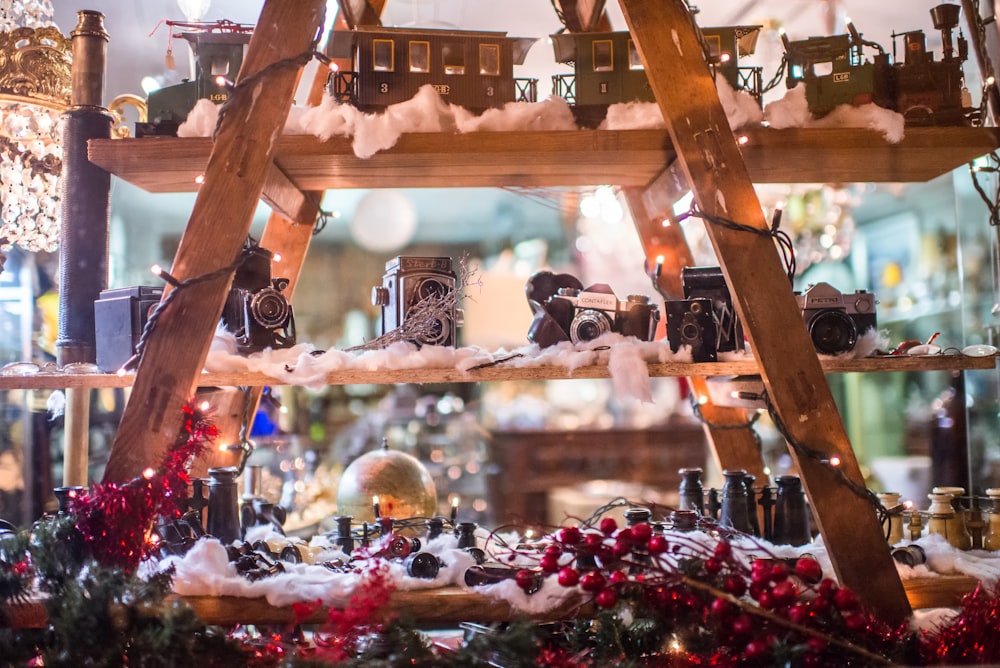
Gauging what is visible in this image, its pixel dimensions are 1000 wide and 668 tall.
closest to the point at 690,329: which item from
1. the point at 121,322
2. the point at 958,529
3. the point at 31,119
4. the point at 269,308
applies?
the point at 958,529

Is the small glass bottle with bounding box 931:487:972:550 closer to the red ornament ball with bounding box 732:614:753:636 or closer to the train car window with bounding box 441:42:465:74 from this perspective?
the red ornament ball with bounding box 732:614:753:636

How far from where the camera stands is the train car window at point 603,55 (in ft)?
5.42

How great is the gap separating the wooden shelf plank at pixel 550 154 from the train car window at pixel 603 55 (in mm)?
201

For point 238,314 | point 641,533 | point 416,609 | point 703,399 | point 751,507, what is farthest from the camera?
point 703,399

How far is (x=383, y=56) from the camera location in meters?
1.61

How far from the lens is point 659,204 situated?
182 cm

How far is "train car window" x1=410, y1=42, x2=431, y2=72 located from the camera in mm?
1623

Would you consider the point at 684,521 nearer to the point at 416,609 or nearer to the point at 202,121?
the point at 416,609

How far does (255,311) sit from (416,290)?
31 cm

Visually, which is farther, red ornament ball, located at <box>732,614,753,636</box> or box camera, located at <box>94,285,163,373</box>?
box camera, located at <box>94,285,163,373</box>

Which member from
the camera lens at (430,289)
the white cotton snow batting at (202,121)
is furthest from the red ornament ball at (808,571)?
the white cotton snow batting at (202,121)

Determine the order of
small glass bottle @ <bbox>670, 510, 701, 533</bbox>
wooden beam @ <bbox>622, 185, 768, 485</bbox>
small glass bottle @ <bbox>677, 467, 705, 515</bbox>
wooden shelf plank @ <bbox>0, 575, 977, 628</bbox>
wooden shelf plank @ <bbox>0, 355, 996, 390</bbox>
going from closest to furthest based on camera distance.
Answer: wooden shelf plank @ <bbox>0, 575, 977, 628</bbox>, wooden shelf plank @ <bbox>0, 355, 996, 390</bbox>, small glass bottle @ <bbox>670, 510, 701, 533</bbox>, small glass bottle @ <bbox>677, 467, 705, 515</bbox>, wooden beam @ <bbox>622, 185, 768, 485</bbox>

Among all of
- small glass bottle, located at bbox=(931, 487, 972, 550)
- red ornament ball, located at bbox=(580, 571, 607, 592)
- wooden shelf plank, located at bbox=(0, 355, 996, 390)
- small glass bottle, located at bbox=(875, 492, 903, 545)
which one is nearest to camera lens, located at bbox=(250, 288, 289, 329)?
wooden shelf plank, located at bbox=(0, 355, 996, 390)

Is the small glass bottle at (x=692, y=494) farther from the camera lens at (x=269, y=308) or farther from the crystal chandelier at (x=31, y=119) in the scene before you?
the crystal chandelier at (x=31, y=119)
